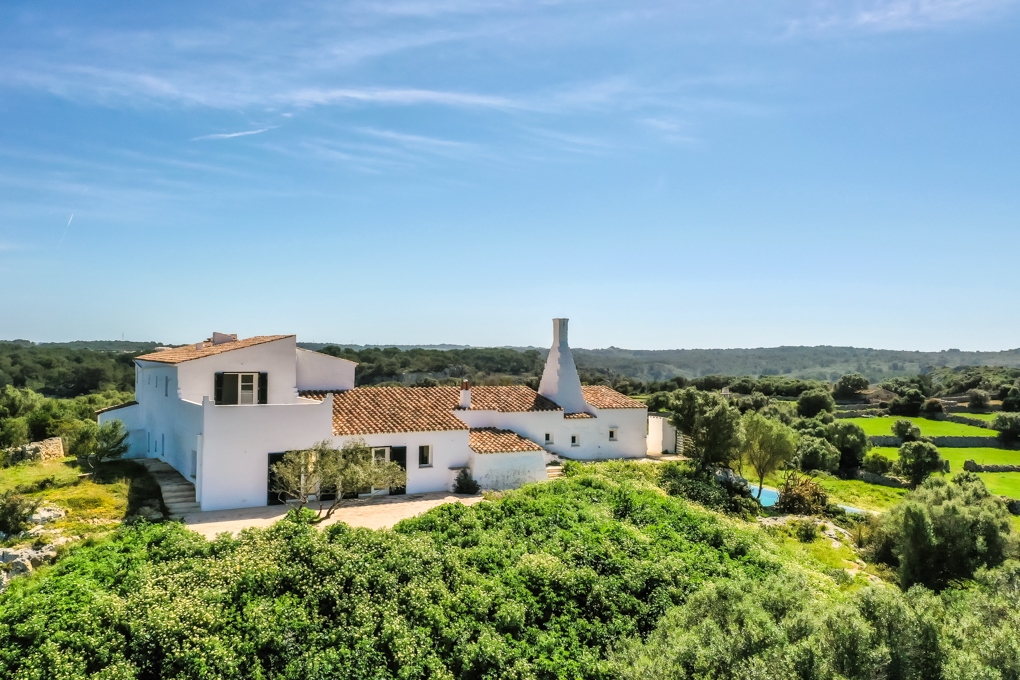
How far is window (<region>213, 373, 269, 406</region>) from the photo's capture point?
1948cm

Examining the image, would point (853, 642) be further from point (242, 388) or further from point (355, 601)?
point (242, 388)

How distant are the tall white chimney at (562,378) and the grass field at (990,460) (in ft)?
78.2

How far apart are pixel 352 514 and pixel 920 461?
34953 millimetres

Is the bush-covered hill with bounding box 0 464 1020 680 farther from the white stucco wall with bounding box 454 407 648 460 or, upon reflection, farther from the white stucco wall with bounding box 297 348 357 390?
the white stucco wall with bounding box 454 407 648 460

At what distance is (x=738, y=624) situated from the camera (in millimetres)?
8570

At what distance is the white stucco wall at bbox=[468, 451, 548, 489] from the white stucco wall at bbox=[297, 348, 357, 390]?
20.3 feet

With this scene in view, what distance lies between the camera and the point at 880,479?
128 feet

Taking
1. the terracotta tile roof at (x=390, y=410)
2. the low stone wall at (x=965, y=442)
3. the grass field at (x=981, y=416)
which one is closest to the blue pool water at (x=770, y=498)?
the terracotta tile roof at (x=390, y=410)

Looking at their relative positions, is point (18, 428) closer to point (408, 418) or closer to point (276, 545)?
point (408, 418)

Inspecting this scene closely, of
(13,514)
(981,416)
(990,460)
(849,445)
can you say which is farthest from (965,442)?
(13,514)

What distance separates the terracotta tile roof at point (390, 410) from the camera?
2012cm

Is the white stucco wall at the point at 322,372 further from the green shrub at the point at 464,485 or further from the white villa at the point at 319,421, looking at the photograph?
the green shrub at the point at 464,485

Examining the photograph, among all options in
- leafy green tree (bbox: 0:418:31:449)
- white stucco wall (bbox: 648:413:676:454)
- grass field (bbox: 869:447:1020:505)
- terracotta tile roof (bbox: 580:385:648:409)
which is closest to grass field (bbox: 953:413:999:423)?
grass field (bbox: 869:447:1020:505)

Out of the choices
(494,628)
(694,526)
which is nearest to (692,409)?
(694,526)
